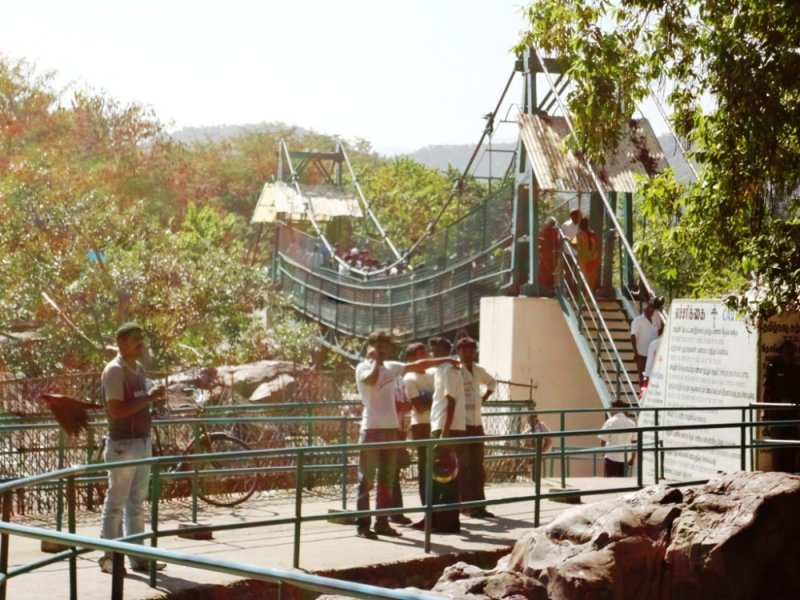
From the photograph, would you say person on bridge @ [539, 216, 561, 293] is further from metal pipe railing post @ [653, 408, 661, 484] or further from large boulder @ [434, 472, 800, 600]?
large boulder @ [434, 472, 800, 600]

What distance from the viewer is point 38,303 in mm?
26984

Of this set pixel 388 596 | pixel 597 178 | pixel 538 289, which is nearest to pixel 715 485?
pixel 388 596

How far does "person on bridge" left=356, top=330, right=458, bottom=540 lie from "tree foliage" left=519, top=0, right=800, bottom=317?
3.44 meters

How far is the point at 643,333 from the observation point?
1820 centimetres

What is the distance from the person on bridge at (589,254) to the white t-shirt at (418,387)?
1003 centimetres

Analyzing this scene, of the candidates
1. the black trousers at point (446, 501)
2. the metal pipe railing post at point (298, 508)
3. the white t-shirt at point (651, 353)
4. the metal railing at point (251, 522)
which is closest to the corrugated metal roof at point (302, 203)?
the white t-shirt at point (651, 353)

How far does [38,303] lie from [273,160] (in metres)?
55.3

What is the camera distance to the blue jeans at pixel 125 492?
8.68 m

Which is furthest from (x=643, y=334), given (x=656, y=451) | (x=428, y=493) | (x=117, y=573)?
(x=117, y=573)

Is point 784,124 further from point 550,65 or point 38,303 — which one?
point 38,303

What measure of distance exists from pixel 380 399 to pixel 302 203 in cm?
3355

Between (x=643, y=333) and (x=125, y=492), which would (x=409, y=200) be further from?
(x=125, y=492)

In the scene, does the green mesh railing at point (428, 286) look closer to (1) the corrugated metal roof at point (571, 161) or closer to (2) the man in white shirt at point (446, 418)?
(1) the corrugated metal roof at point (571, 161)

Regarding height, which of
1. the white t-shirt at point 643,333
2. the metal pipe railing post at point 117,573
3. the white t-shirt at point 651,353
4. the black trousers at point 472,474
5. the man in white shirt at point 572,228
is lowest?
the metal pipe railing post at point 117,573
